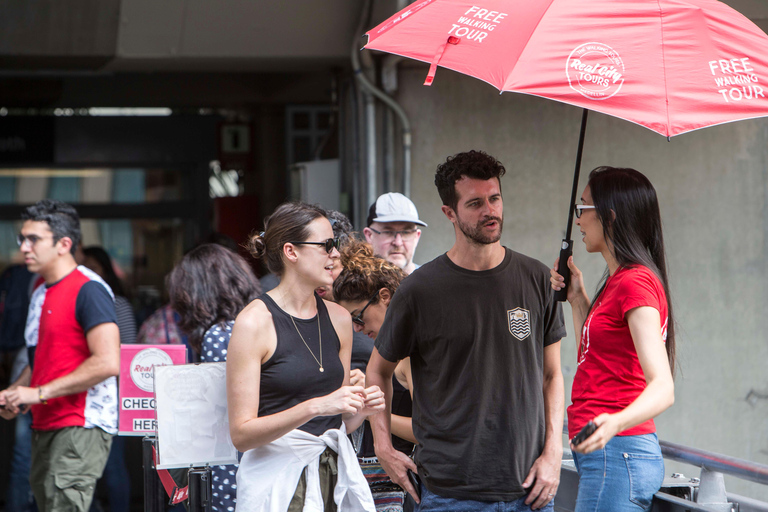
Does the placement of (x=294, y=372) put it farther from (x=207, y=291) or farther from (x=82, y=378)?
(x=82, y=378)

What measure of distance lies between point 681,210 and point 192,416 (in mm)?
4665

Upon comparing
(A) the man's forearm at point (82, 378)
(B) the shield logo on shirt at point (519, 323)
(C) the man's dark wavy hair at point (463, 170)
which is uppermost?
(C) the man's dark wavy hair at point (463, 170)

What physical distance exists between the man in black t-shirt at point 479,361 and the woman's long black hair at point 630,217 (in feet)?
0.93

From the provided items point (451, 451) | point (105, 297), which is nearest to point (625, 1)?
point (451, 451)

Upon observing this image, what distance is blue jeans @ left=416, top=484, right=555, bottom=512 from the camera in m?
2.72

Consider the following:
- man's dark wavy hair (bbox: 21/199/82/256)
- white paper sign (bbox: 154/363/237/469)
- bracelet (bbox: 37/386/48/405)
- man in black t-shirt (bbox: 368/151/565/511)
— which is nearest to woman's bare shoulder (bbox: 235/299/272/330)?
white paper sign (bbox: 154/363/237/469)

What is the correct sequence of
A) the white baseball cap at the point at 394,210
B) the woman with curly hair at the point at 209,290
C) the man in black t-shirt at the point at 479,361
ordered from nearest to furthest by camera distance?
1. the man in black t-shirt at the point at 479,361
2. the woman with curly hair at the point at 209,290
3. the white baseball cap at the point at 394,210

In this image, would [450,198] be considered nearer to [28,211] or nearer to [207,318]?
[207,318]

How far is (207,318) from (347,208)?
8.41 feet

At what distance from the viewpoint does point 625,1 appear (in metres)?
2.66

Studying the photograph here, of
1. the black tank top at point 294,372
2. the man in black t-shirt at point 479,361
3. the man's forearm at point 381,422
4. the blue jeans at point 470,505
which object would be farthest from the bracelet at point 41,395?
the blue jeans at point 470,505

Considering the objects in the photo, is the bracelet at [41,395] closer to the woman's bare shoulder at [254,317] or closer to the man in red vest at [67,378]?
the man in red vest at [67,378]

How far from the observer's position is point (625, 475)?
276cm

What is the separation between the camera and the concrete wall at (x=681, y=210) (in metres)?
6.19
